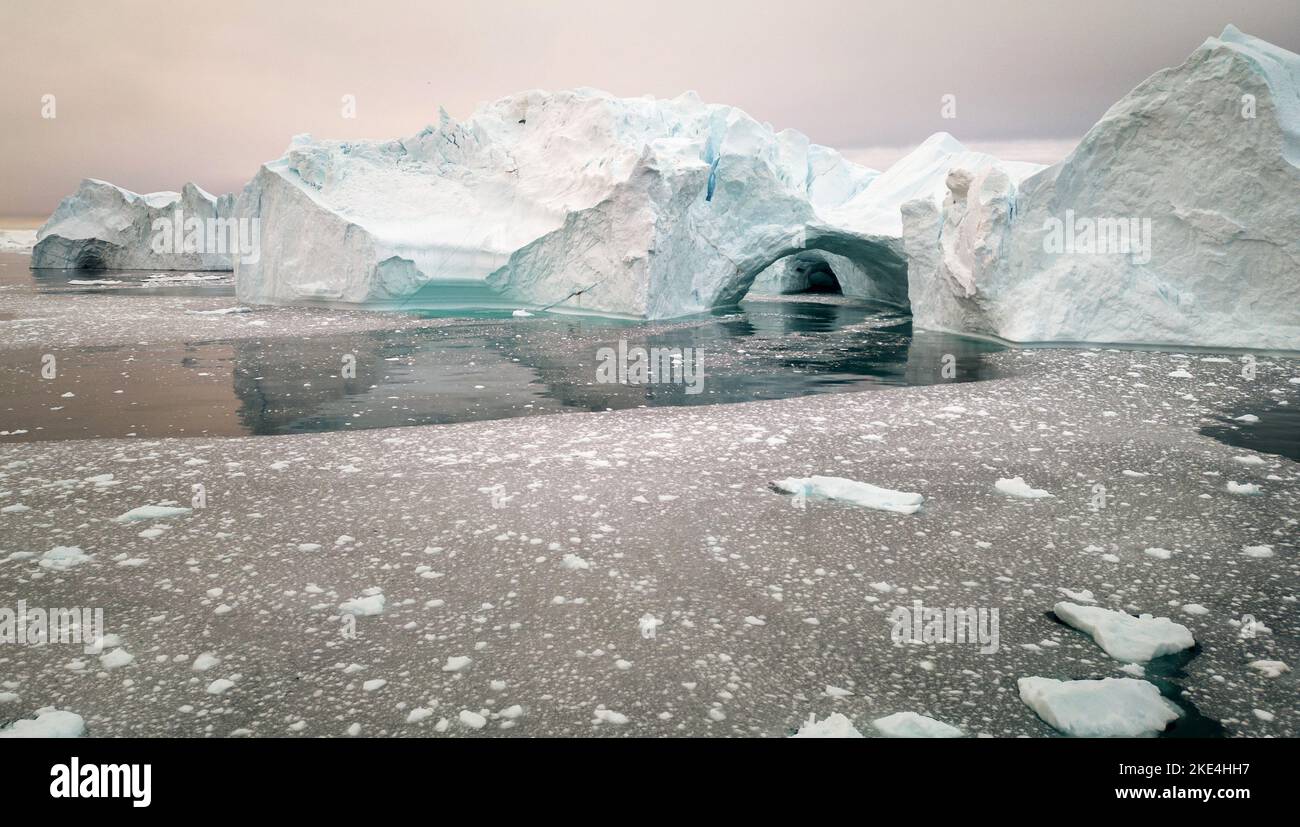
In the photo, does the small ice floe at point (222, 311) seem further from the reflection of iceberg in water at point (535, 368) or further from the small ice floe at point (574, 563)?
the small ice floe at point (574, 563)

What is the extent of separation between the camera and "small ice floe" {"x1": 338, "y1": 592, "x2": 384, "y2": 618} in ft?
8.18

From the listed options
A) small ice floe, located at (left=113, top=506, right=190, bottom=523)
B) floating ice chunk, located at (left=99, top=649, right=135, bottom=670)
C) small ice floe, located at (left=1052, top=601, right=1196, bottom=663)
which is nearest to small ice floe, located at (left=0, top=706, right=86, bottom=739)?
floating ice chunk, located at (left=99, top=649, right=135, bottom=670)

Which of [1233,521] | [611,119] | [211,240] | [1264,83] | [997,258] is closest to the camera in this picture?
[1233,521]

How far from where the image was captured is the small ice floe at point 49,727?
5.99ft

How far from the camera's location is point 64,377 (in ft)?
23.8

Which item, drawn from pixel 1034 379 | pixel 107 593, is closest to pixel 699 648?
pixel 107 593

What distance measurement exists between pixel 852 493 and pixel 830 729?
1.92 m

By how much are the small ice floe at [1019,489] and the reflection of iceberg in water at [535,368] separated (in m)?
2.66

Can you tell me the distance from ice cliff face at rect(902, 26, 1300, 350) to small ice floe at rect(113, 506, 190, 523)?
10209 mm

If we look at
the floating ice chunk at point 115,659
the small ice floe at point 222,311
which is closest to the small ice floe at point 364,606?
the floating ice chunk at point 115,659
